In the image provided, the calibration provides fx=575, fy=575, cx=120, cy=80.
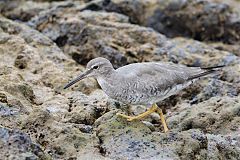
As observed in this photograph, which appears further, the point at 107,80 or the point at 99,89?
the point at 99,89

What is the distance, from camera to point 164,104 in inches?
414

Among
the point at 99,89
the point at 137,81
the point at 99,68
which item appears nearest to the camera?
the point at 137,81

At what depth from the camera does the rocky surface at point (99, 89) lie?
7383 mm

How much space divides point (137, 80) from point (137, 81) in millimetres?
17

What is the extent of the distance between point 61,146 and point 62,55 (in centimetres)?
430

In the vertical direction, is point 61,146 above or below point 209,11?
above

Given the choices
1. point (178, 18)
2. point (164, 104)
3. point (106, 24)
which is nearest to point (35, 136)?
point (164, 104)

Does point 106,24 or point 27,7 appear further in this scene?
point 27,7

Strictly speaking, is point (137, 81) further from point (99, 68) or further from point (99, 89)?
point (99, 89)

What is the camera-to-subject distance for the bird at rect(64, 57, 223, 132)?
27.3ft

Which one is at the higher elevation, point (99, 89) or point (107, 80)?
point (107, 80)

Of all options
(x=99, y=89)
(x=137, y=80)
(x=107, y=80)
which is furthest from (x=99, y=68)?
(x=99, y=89)

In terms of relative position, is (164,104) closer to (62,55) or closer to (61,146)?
(62,55)

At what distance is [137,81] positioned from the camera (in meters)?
8.38
